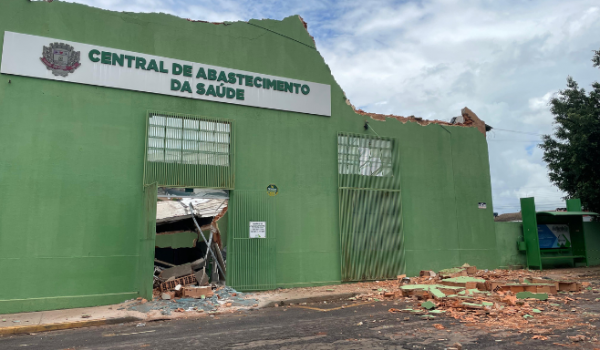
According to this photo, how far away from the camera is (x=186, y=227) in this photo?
50.3ft

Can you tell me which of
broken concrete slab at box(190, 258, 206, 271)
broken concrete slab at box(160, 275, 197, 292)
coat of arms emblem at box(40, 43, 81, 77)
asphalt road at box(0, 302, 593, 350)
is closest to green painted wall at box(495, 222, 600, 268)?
asphalt road at box(0, 302, 593, 350)

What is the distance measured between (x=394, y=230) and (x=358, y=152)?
313 centimetres

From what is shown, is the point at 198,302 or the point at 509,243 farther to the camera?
the point at 509,243

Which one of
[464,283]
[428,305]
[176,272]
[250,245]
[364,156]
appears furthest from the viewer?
[364,156]

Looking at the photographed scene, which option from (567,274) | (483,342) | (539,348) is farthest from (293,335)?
(567,274)

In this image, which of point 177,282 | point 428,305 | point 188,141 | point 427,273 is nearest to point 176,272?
point 177,282

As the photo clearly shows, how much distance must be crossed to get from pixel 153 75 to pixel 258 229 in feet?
18.6

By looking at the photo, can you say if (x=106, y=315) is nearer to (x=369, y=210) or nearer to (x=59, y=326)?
(x=59, y=326)

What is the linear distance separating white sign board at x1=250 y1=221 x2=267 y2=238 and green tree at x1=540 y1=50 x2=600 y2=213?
1572 cm

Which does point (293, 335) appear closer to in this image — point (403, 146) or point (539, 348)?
point (539, 348)

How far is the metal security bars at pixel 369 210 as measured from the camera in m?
14.7

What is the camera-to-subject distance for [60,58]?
11711 mm

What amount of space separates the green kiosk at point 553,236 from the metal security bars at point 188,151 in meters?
13.3

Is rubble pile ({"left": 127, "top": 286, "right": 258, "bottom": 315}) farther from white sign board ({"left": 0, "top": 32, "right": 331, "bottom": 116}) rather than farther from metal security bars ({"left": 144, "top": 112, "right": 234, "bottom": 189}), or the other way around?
white sign board ({"left": 0, "top": 32, "right": 331, "bottom": 116})
